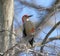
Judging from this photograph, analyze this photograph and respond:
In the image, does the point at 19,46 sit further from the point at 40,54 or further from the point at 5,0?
the point at 5,0

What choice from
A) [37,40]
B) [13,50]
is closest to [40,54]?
[13,50]

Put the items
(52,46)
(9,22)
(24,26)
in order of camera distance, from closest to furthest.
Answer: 1. (52,46)
2. (9,22)
3. (24,26)

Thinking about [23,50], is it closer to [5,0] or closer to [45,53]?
[45,53]

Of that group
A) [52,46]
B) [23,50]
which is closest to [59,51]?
[52,46]

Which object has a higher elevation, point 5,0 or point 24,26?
point 5,0

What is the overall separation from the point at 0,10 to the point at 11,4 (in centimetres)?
23

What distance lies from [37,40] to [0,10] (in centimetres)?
83

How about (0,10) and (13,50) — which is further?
(0,10)

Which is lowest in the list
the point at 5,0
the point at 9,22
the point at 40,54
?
the point at 40,54

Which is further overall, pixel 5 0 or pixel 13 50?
pixel 5 0

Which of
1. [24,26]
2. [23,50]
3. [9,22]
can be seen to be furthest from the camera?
[24,26]

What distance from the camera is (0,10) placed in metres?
5.86

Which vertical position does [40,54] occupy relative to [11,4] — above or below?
below

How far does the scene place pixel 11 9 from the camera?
5910 millimetres
